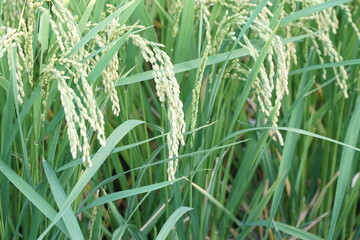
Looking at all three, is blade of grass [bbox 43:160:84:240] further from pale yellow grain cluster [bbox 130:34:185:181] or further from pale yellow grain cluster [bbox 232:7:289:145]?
pale yellow grain cluster [bbox 232:7:289:145]

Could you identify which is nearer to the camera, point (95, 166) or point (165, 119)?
point (95, 166)

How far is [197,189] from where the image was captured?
184cm

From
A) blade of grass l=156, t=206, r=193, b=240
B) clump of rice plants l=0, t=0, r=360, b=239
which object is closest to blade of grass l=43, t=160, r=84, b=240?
clump of rice plants l=0, t=0, r=360, b=239

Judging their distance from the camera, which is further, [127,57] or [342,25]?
[342,25]

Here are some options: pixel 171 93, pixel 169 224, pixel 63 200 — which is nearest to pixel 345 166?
pixel 169 224

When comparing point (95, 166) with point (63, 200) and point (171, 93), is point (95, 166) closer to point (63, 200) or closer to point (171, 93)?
point (63, 200)

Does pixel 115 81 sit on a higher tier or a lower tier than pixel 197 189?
higher

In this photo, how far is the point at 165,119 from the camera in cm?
181

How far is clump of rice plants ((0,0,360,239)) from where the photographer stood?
1.47 m

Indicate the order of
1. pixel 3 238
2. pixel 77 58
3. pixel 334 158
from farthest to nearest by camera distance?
pixel 334 158 < pixel 3 238 < pixel 77 58

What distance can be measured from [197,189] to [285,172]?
0.25 meters

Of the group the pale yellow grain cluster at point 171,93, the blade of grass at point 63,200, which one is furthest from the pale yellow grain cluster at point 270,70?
the blade of grass at point 63,200

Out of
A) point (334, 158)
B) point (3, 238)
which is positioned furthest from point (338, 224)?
point (3, 238)

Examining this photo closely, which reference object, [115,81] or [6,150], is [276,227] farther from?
[6,150]
